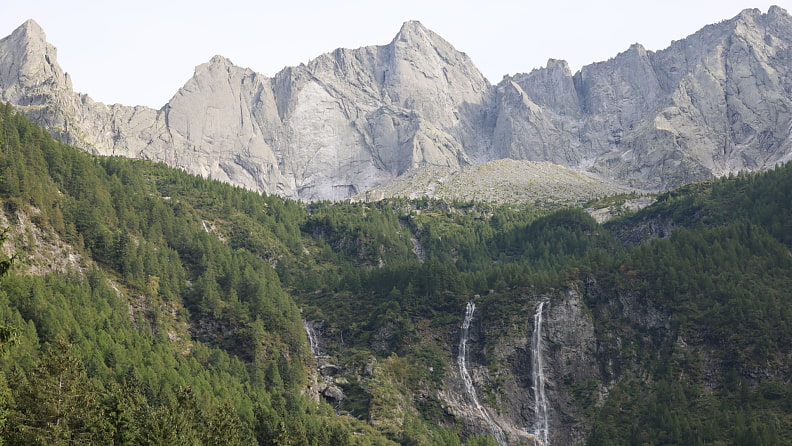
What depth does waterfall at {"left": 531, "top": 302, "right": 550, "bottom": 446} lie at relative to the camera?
176 m

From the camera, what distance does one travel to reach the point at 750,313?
577 feet

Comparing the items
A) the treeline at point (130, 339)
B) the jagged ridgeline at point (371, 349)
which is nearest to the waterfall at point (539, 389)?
the jagged ridgeline at point (371, 349)

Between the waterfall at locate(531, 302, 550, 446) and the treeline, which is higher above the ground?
the treeline

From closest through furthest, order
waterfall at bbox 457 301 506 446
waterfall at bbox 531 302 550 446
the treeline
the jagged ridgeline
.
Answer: the treeline
the jagged ridgeline
waterfall at bbox 457 301 506 446
waterfall at bbox 531 302 550 446

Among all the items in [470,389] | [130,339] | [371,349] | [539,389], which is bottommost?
[539,389]

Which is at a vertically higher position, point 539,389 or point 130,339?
point 130,339

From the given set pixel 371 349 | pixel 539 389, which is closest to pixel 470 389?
pixel 539 389

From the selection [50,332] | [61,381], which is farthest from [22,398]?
[50,332]

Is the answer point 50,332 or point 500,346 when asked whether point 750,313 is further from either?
point 50,332

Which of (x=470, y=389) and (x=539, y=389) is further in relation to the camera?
(x=539, y=389)

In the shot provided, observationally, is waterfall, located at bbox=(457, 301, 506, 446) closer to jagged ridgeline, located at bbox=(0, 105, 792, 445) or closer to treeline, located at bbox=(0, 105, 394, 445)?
jagged ridgeline, located at bbox=(0, 105, 792, 445)

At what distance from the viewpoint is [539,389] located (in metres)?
187

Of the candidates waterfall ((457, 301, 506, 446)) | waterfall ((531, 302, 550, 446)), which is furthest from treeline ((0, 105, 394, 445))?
waterfall ((531, 302, 550, 446))

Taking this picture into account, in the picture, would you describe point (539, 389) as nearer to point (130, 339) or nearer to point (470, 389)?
point (470, 389)
